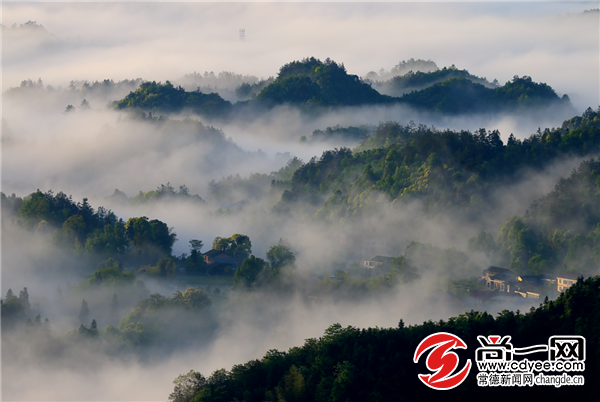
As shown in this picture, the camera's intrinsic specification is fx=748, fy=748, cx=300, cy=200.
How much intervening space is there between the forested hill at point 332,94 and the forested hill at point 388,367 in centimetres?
10200

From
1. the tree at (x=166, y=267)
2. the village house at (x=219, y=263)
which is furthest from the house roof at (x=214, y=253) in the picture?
the tree at (x=166, y=267)

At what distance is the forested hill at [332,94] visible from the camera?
5458 inches

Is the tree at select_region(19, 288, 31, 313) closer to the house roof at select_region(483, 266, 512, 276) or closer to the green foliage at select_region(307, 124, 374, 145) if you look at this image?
the house roof at select_region(483, 266, 512, 276)

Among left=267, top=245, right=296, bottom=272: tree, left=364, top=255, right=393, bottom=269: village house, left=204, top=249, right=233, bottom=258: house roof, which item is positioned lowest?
left=364, top=255, right=393, bottom=269: village house

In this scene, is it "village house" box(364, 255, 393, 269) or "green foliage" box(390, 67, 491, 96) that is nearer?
"village house" box(364, 255, 393, 269)

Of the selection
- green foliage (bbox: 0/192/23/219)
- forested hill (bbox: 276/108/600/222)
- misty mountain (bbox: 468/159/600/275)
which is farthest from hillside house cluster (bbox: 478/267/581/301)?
green foliage (bbox: 0/192/23/219)

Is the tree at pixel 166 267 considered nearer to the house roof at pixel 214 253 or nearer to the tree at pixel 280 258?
the house roof at pixel 214 253

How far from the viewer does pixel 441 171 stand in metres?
77.4

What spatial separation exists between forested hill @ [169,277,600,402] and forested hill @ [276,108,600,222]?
3698cm

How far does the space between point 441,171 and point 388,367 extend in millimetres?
46476

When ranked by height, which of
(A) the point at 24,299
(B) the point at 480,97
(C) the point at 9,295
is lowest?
(A) the point at 24,299

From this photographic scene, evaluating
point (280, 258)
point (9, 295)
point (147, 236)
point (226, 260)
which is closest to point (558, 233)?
point (280, 258)

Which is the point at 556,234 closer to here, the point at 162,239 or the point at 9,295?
the point at 162,239

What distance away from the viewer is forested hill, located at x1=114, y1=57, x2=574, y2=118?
13862 centimetres
